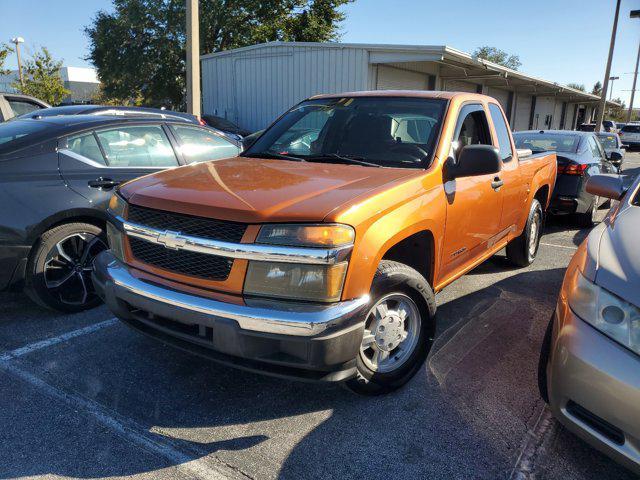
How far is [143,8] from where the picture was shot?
2464cm

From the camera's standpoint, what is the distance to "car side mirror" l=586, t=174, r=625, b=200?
341 centimetres

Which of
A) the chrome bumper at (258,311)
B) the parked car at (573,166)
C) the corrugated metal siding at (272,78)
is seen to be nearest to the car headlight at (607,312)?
the chrome bumper at (258,311)

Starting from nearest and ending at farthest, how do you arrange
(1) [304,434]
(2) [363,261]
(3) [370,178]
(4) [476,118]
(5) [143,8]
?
(2) [363,261], (1) [304,434], (3) [370,178], (4) [476,118], (5) [143,8]

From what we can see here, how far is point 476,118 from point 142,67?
25333 mm

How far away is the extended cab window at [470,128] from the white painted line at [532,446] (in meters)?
1.82

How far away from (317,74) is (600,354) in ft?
53.4

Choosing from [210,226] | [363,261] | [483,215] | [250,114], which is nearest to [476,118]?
[483,215]

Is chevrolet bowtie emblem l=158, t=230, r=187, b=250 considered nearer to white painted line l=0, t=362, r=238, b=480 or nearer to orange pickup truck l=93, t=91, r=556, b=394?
orange pickup truck l=93, t=91, r=556, b=394

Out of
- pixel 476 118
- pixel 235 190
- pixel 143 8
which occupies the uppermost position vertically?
pixel 143 8

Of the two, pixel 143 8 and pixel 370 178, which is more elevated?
pixel 143 8

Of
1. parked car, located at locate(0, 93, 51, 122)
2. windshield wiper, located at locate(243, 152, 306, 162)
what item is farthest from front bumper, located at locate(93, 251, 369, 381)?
parked car, located at locate(0, 93, 51, 122)

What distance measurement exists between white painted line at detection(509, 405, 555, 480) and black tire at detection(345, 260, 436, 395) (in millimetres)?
730

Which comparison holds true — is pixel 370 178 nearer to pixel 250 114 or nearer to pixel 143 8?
pixel 250 114

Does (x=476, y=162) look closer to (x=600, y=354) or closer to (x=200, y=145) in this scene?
(x=600, y=354)
